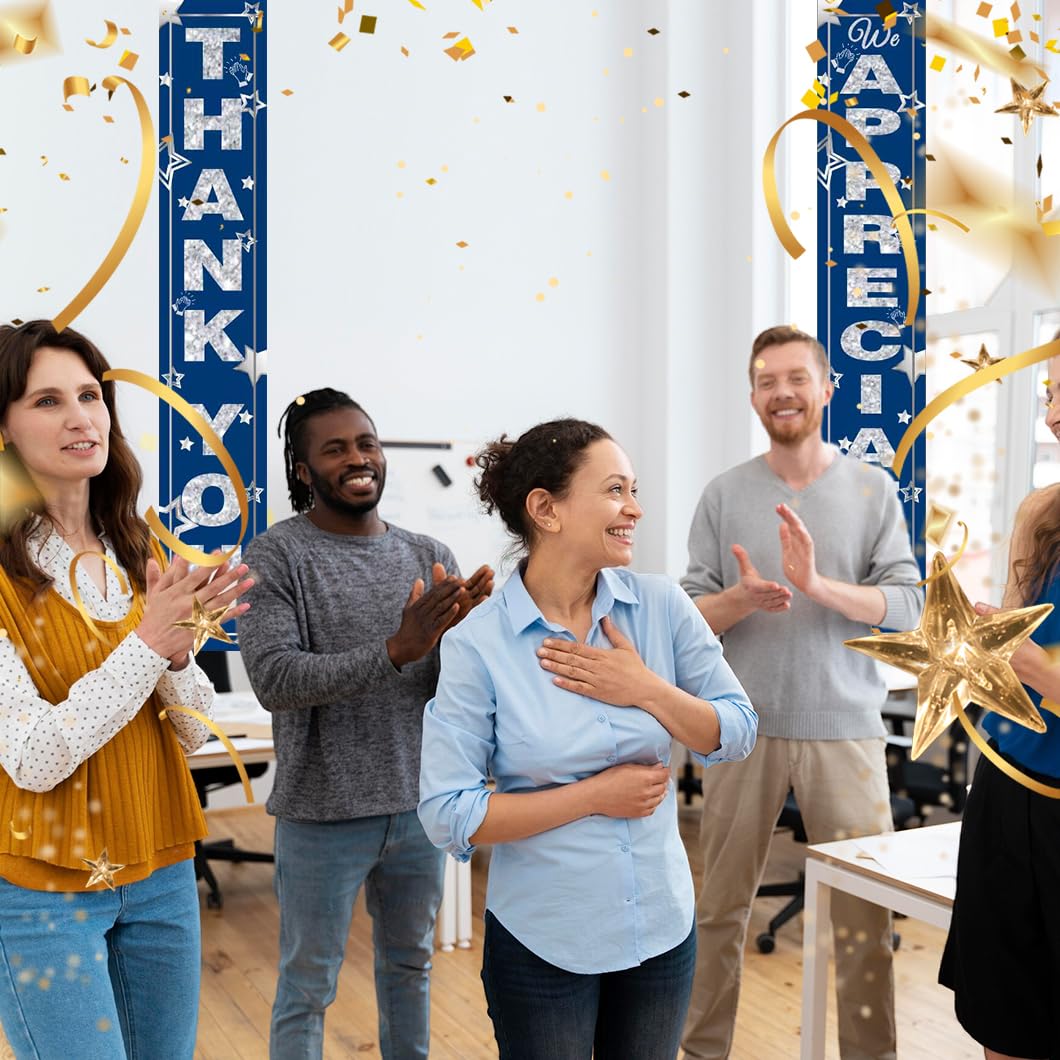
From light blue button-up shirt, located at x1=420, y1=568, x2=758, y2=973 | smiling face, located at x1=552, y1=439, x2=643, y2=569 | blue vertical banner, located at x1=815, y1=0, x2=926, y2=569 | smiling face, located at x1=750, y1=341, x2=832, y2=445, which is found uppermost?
blue vertical banner, located at x1=815, y1=0, x2=926, y2=569

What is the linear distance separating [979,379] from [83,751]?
1159 millimetres

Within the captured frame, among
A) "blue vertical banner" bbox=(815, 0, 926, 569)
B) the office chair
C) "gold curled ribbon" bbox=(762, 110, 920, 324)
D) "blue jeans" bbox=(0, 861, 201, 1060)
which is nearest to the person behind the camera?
"gold curled ribbon" bbox=(762, 110, 920, 324)

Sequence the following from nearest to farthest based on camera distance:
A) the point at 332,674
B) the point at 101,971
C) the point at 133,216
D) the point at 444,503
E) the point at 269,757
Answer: the point at 133,216 → the point at 101,971 → the point at 332,674 → the point at 269,757 → the point at 444,503

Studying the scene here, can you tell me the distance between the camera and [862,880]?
207cm

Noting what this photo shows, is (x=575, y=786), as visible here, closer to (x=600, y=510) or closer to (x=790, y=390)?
(x=600, y=510)

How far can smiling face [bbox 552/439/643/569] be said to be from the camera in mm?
1515

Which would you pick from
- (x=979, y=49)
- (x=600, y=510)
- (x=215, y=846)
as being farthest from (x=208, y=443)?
(x=215, y=846)

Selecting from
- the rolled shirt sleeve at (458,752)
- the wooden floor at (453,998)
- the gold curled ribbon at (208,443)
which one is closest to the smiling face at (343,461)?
the rolled shirt sleeve at (458,752)

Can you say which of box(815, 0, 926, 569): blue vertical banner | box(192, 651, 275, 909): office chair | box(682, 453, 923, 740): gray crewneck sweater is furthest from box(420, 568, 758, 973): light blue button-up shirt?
box(815, 0, 926, 569): blue vertical banner

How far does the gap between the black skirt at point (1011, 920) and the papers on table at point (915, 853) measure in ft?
1.24

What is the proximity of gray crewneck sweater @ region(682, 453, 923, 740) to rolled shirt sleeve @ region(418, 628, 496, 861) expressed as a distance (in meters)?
1.06

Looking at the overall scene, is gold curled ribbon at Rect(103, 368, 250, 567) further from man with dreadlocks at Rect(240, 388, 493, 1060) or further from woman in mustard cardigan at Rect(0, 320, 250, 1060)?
man with dreadlocks at Rect(240, 388, 493, 1060)

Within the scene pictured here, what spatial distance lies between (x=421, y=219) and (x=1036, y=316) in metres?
2.98

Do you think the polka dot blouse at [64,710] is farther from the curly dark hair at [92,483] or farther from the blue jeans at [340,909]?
the blue jeans at [340,909]
